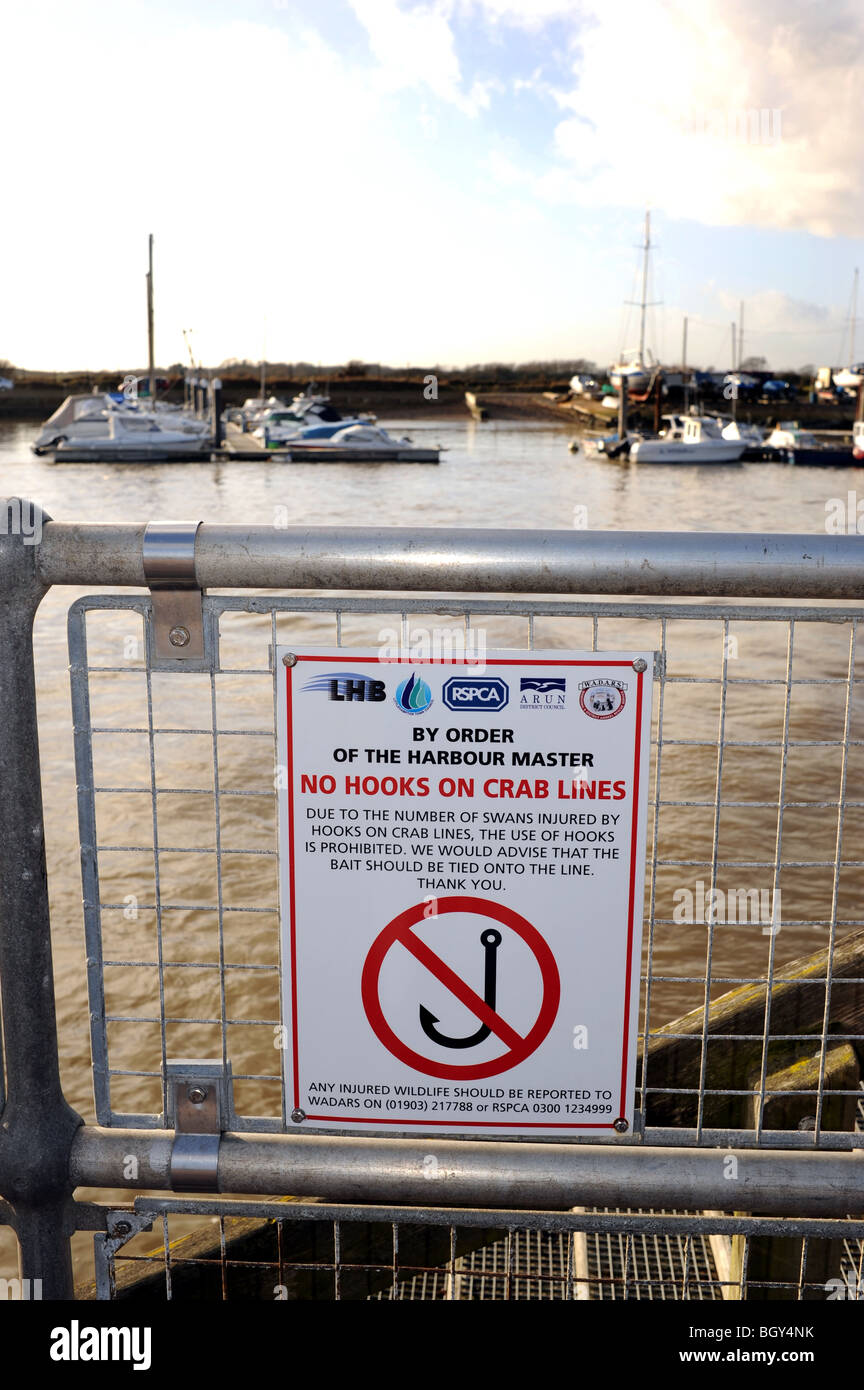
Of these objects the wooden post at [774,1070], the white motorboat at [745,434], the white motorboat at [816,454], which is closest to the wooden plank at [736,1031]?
the wooden post at [774,1070]

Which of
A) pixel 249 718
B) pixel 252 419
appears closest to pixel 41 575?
pixel 249 718

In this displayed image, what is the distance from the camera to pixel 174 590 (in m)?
2.07

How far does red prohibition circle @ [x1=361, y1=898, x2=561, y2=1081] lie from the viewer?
6.98 ft

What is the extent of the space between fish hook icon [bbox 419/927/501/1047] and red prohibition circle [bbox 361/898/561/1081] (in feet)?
0.12

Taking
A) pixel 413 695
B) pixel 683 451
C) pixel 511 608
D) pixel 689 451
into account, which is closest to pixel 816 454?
Result: pixel 689 451

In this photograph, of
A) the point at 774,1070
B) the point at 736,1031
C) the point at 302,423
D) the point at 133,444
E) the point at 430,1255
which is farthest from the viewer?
the point at 302,423

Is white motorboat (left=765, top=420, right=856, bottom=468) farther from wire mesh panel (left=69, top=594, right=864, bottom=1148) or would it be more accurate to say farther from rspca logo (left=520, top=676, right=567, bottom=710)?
rspca logo (left=520, top=676, right=567, bottom=710)

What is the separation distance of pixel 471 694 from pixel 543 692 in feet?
0.40

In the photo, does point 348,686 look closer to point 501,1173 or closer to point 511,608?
point 511,608

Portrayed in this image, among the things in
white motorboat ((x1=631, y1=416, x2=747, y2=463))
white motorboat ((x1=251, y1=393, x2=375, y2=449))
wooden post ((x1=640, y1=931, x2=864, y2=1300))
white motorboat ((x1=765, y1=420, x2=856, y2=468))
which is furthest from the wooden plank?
white motorboat ((x1=765, y1=420, x2=856, y2=468))

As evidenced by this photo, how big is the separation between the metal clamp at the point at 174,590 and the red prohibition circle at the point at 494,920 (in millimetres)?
609

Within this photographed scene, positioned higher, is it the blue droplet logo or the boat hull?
the boat hull

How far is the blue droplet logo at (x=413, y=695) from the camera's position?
2029mm

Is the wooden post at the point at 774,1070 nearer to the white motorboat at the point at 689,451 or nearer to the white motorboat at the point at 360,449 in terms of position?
the white motorboat at the point at 360,449
